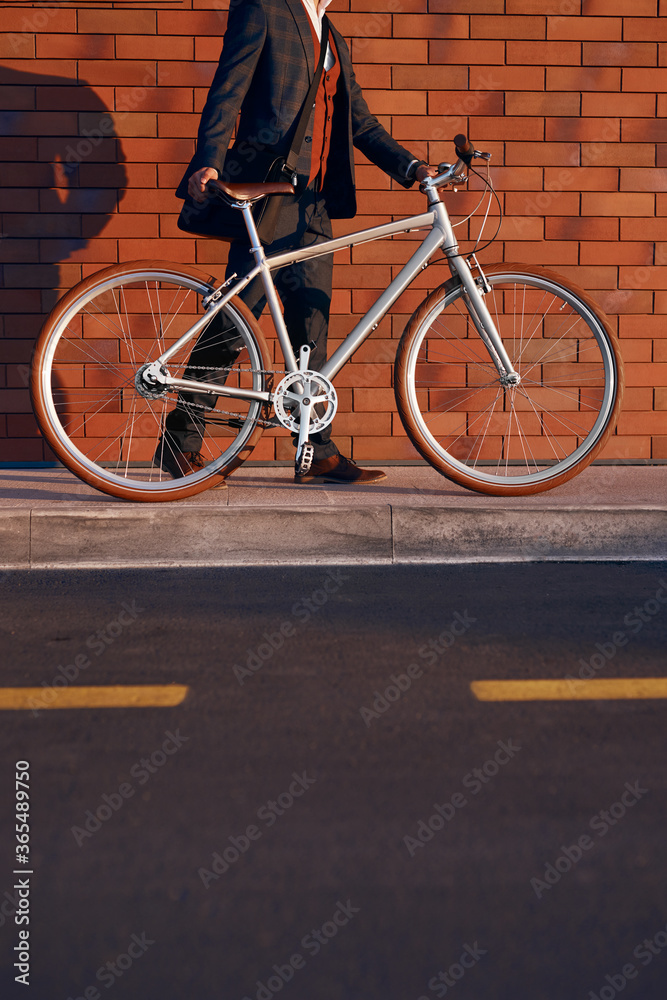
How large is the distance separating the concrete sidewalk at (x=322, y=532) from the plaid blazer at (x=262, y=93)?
139 cm

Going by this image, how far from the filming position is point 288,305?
16.1 feet

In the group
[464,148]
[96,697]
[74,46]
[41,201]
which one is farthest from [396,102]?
[96,697]

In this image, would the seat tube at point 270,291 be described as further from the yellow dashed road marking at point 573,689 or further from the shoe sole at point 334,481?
the yellow dashed road marking at point 573,689

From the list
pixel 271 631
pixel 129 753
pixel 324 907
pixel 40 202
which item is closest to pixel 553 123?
pixel 40 202

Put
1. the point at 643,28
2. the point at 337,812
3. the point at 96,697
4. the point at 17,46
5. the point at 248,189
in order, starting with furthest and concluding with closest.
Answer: the point at 643,28
the point at 17,46
the point at 248,189
the point at 96,697
the point at 337,812

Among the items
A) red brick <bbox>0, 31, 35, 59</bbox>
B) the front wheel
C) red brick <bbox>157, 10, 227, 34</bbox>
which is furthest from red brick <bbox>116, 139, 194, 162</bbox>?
the front wheel

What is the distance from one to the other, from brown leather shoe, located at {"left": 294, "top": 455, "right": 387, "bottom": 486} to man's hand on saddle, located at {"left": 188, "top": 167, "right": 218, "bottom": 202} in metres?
1.39

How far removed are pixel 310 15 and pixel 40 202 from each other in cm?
192

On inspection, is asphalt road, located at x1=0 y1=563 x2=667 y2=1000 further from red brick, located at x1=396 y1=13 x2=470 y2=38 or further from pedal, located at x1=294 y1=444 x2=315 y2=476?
red brick, located at x1=396 y1=13 x2=470 y2=38

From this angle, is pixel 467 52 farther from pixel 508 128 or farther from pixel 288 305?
pixel 288 305

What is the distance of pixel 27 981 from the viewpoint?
1605 mm

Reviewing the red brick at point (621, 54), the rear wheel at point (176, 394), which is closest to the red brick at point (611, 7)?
the red brick at point (621, 54)

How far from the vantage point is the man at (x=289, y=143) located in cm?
450

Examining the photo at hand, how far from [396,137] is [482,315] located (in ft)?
5.69
